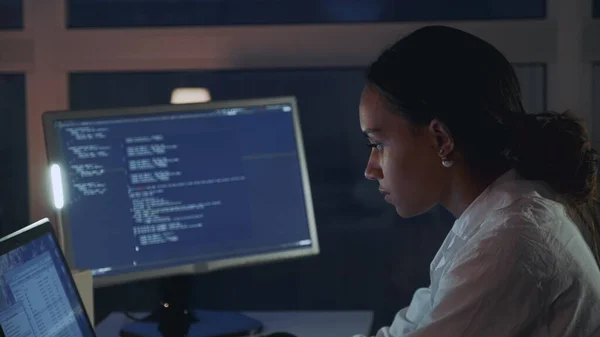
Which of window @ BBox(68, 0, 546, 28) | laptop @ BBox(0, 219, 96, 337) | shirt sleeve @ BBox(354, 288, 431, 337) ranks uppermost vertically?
window @ BBox(68, 0, 546, 28)

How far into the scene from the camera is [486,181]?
1.43 m

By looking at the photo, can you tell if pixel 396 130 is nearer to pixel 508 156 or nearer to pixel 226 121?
pixel 508 156

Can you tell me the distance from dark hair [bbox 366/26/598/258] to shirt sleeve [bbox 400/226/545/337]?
187 millimetres

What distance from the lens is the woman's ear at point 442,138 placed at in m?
1.37

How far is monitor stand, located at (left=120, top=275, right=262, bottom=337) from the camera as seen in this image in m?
1.94

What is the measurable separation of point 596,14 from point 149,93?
1135 mm

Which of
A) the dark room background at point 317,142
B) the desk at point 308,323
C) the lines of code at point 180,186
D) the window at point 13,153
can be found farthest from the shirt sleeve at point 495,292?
the window at point 13,153

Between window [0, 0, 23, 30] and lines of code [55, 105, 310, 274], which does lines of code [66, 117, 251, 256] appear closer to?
lines of code [55, 105, 310, 274]

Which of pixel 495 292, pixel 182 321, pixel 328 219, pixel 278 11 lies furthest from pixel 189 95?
pixel 495 292

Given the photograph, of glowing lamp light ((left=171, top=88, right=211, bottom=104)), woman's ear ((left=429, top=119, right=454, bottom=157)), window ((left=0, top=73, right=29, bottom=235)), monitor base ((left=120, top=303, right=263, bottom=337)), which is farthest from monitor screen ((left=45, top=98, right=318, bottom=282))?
woman's ear ((left=429, top=119, right=454, bottom=157))

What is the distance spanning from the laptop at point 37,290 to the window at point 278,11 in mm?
972

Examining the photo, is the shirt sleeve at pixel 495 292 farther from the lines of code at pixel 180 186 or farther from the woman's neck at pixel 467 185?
the lines of code at pixel 180 186

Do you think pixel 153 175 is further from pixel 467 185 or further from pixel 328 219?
pixel 467 185

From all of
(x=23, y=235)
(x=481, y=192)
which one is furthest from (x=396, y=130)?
(x=23, y=235)
